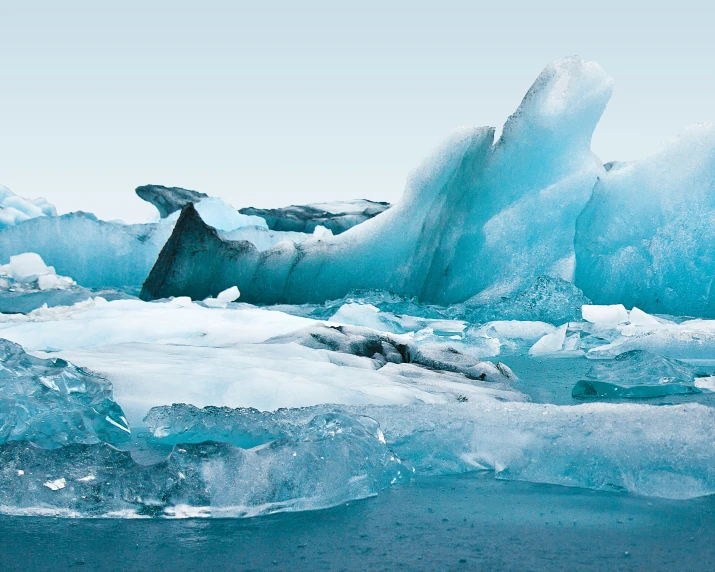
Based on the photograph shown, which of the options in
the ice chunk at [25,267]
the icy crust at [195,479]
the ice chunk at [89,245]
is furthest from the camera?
the ice chunk at [89,245]

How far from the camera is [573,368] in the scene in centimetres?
421

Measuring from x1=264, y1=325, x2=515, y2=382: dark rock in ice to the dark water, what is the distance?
6.45 ft

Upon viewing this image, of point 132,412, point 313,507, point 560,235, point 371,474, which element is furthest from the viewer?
point 560,235

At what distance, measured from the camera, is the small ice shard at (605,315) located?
20.7ft

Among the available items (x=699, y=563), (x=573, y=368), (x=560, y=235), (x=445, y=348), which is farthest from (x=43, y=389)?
(x=560, y=235)

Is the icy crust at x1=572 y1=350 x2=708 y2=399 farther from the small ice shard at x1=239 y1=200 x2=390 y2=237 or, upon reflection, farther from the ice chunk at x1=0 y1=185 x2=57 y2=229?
the ice chunk at x1=0 y1=185 x2=57 y2=229

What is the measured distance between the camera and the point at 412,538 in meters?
1.50

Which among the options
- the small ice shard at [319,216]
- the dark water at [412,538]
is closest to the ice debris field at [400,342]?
the dark water at [412,538]

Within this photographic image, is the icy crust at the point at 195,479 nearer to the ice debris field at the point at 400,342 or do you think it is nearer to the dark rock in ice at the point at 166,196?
the ice debris field at the point at 400,342

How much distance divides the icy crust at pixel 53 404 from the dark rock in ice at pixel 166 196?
11.7 meters

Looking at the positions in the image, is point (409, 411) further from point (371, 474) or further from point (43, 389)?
point (43, 389)

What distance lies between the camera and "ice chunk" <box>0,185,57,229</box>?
1234cm

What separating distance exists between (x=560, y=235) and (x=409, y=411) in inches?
209

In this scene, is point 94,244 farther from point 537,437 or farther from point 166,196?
point 537,437
